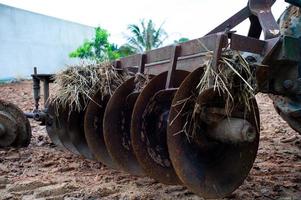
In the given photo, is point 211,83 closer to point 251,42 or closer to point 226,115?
point 226,115

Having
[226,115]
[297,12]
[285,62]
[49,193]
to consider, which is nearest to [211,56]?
[226,115]

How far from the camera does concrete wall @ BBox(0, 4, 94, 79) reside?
15.2m

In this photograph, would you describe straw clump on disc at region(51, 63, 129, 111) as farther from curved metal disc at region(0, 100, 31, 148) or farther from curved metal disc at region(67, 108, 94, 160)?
curved metal disc at region(0, 100, 31, 148)

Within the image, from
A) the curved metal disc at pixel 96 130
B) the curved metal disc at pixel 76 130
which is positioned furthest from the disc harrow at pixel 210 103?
the curved metal disc at pixel 76 130

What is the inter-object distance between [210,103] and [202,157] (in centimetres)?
37

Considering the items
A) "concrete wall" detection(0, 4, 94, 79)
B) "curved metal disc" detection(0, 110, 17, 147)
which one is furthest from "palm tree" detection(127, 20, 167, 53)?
"curved metal disc" detection(0, 110, 17, 147)

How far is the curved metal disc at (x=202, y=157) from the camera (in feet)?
7.45

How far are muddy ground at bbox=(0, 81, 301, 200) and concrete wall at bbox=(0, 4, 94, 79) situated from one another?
10.4m

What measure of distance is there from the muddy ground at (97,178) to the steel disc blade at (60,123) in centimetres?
14

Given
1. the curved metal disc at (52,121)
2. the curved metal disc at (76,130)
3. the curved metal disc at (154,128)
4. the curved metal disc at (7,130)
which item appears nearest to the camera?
the curved metal disc at (154,128)

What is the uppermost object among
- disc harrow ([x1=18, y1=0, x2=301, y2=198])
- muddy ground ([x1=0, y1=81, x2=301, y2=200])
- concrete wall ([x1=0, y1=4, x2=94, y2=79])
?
concrete wall ([x1=0, y1=4, x2=94, y2=79])

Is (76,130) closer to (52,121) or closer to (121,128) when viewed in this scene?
(52,121)

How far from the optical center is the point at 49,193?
2953 millimetres

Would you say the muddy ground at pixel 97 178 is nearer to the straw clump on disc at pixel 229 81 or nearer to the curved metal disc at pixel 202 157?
the curved metal disc at pixel 202 157
